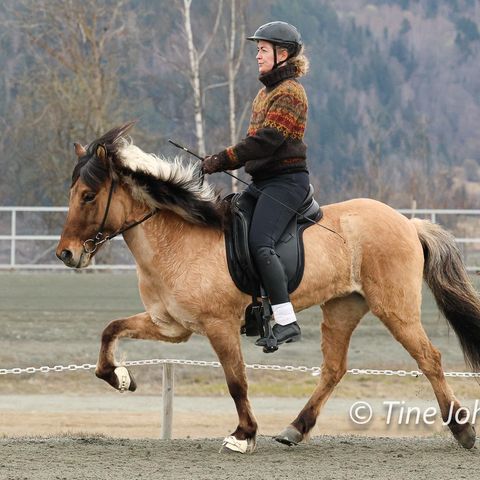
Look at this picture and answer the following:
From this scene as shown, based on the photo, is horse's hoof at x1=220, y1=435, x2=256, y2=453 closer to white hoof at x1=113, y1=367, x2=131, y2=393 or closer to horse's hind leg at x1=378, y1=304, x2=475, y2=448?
white hoof at x1=113, y1=367, x2=131, y2=393

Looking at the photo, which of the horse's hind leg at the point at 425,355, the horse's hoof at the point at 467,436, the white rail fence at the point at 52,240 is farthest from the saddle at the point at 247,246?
the white rail fence at the point at 52,240

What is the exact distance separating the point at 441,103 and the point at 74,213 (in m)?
31.0

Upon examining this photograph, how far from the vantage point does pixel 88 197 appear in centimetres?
702

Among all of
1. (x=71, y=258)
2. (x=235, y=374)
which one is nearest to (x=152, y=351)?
(x=235, y=374)

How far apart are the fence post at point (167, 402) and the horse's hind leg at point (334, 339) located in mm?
1610

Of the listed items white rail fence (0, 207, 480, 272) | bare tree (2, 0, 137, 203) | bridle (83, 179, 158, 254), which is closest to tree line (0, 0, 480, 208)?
bare tree (2, 0, 137, 203)

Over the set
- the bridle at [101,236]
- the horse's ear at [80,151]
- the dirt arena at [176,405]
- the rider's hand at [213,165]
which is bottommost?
the dirt arena at [176,405]

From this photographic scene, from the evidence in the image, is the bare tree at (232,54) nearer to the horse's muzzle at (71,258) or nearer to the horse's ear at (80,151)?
the horse's ear at (80,151)

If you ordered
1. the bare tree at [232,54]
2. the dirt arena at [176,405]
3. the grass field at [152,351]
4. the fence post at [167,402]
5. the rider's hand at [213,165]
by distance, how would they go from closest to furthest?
the dirt arena at [176,405] → the rider's hand at [213,165] → the fence post at [167,402] → the grass field at [152,351] → the bare tree at [232,54]

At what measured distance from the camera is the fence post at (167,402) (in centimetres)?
909

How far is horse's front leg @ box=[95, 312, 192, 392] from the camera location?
23.4 ft

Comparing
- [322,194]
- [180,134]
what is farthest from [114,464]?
[180,134]

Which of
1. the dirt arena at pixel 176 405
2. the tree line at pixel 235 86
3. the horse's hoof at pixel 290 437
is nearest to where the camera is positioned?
the dirt arena at pixel 176 405

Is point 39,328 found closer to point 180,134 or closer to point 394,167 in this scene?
point 180,134
